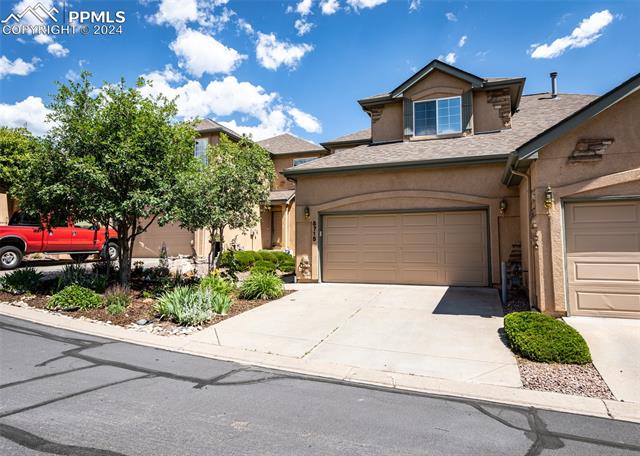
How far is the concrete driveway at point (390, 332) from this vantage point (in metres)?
5.43

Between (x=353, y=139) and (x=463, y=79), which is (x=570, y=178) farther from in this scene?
(x=353, y=139)

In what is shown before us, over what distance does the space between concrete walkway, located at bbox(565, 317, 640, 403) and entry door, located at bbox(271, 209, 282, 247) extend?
59.7ft

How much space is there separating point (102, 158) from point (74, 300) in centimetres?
348

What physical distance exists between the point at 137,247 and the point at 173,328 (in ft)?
48.2

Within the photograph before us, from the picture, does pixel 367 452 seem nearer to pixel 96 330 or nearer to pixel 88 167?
pixel 96 330

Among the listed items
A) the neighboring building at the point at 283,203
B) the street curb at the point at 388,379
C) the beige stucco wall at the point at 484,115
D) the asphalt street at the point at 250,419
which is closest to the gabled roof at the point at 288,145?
the neighboring building at the point at 283,203

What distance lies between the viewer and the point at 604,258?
7.29m

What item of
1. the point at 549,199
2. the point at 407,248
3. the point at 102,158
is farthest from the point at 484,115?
the point at 102,158

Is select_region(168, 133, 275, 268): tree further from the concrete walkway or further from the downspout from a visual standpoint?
the concrete walkway

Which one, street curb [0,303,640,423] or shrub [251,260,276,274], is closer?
street curb [0,303,640,423]

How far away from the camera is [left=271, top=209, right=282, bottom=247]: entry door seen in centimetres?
2388

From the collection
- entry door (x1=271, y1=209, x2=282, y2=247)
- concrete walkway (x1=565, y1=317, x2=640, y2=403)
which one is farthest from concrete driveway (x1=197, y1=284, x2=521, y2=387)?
entry door (x1=271, y1=209, x2=282, y2=247)

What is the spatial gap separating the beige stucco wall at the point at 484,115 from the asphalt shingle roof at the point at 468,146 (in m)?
0.39

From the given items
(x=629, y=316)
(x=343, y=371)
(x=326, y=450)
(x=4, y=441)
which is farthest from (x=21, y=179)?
(x=629, y=316)
